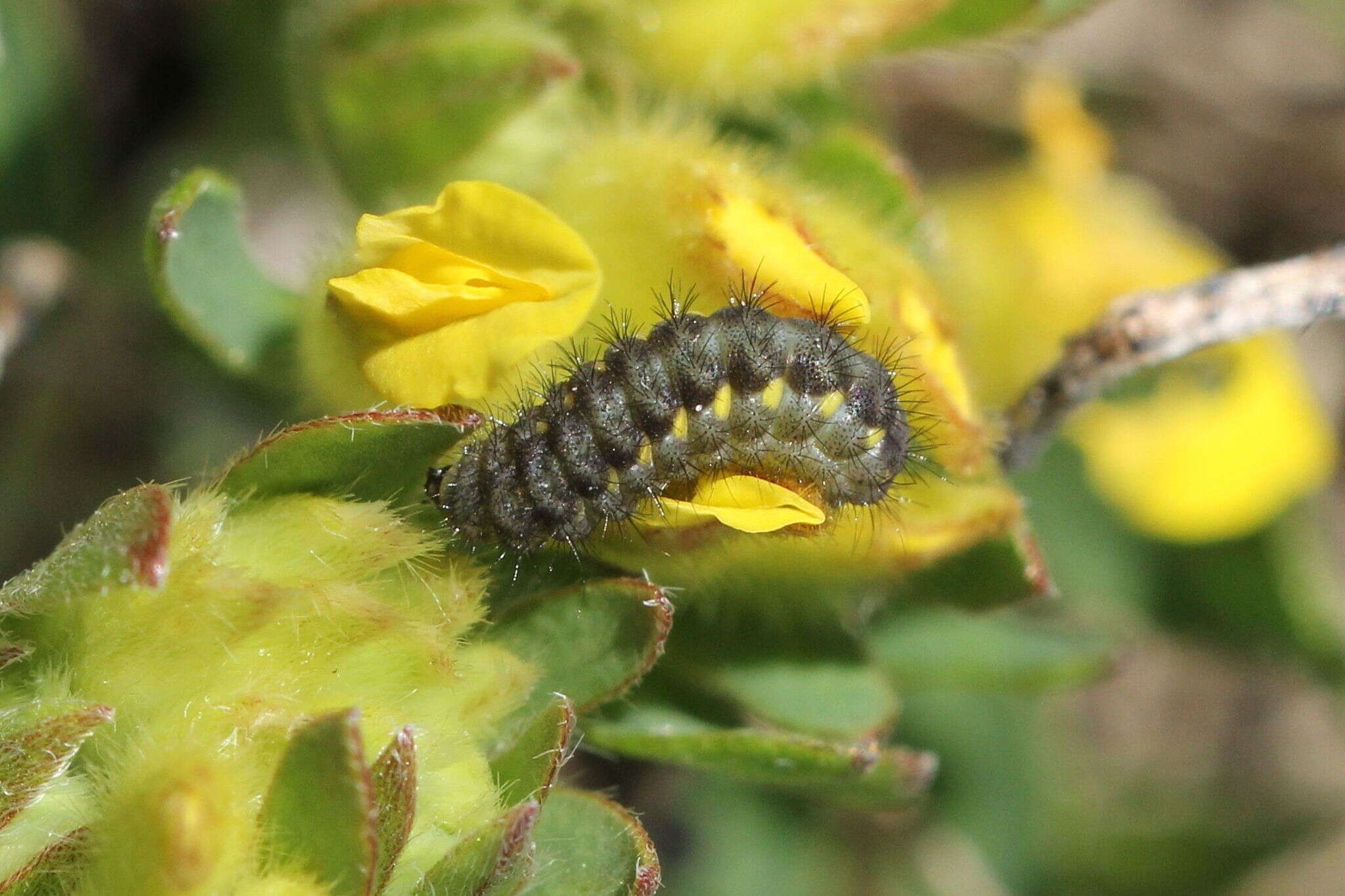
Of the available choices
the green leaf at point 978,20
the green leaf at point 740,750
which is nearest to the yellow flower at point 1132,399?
the green leaf at point 978,20

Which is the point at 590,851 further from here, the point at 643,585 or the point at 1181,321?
the point at 1181,321

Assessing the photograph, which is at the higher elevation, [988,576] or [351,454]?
[351,454]

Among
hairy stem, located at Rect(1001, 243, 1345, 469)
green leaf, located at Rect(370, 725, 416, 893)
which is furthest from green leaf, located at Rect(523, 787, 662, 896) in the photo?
hairy stem, located at Rect(1001, 243, 1345, 469)

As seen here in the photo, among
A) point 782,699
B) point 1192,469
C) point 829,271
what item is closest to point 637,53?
point 829,271

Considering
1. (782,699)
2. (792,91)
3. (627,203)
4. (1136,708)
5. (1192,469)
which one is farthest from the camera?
(1136,708)

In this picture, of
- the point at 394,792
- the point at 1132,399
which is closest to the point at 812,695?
the point at 394,792

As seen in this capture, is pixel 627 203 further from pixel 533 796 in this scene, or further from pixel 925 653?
pixel 925 653

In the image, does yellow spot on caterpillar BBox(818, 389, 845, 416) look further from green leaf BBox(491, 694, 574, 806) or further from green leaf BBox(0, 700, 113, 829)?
green leaf BBox(0, 700, 113, 829)
